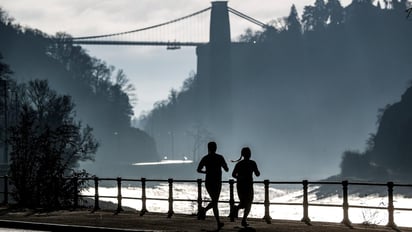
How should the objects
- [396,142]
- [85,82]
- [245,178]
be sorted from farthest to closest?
[85,82]
[396,142]
[245,178]

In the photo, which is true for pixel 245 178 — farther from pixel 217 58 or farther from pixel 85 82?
pixel 217 58

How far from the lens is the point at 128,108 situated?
16675 centimetres

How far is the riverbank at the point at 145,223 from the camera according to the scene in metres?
18.0

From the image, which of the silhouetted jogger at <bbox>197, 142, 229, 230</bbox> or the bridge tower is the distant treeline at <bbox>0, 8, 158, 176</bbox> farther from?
the silhouetted jogger at <bbox>197, 142, 229, 230</bbox>

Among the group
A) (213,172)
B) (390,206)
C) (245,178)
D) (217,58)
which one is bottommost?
(390,206)

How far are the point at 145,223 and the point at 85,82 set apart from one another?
463 ft

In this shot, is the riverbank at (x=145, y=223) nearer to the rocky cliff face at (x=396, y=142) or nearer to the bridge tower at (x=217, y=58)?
the rocky cliff face at (x=396, y=142)

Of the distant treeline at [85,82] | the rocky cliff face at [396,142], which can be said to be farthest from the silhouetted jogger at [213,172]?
the distant treeline at [85,82]

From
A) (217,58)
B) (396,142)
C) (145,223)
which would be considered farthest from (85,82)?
(145,223)

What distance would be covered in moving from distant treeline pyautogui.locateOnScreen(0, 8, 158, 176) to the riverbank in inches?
4721

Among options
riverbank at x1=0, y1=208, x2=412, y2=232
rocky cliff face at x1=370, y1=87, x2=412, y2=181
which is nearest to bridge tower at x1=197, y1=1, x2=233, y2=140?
rocky cliff face at x1=370, y1=87, x2=412, y2=181

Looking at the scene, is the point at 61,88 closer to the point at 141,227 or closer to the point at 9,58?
the point at 9,58

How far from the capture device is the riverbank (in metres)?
18.0

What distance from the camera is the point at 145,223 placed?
19.6m
